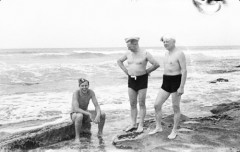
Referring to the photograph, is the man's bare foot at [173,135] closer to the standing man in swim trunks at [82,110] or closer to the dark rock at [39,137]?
the standing man in swim trunks at [82,110]

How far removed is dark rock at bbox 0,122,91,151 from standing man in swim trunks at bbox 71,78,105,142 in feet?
0.85

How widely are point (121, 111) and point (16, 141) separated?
3.99 metres

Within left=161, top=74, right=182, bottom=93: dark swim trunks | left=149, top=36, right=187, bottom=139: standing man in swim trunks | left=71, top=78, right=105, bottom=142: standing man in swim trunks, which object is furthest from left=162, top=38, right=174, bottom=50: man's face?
left=71, top=78, right=105, bottom=142: standing man in swim trunks

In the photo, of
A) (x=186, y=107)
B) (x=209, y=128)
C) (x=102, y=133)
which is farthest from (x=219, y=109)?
(x=102, y=133)

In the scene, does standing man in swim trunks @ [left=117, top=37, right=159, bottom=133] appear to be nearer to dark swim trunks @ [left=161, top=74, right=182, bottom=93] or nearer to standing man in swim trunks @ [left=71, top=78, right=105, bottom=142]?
dark swim trunks @ [left=161, top=74, right=182, bottom=93]

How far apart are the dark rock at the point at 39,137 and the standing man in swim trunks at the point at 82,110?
259mm

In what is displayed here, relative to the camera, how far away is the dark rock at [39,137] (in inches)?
205

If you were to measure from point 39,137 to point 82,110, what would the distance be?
0.86 m

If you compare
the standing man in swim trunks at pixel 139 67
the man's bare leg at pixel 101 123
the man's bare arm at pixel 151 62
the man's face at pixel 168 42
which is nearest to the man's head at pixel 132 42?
the standing man in swim trunks at pixel 139 67

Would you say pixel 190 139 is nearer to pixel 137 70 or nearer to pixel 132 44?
pixel 137 70

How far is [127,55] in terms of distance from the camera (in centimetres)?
577

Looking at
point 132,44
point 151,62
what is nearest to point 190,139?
point 151,62

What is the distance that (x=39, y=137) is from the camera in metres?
5.43

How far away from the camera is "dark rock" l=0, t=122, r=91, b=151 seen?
5215 millimetres
